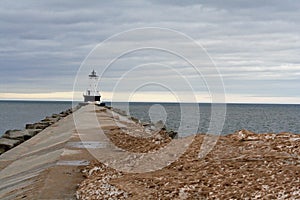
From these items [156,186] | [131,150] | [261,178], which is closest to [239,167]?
[261,178]

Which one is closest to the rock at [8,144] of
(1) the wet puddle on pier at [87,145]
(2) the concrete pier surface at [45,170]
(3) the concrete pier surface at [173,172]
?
(2) the concrete pier surface at [45,170]

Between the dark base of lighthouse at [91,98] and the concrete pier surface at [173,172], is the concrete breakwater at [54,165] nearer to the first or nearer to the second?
the concrete pier surface at [173,172]

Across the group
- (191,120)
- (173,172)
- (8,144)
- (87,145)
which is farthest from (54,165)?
(191,120)

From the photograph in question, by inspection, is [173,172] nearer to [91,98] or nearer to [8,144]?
[8,144]

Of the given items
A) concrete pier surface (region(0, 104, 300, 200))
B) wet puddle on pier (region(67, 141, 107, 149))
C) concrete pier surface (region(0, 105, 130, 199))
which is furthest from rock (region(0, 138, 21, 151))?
concrete pier surface (region(0, 104, 300, 200))

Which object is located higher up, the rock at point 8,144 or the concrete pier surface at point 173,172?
the concrete pier surface at point 173,172

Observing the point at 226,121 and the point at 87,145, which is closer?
the point at 87,145

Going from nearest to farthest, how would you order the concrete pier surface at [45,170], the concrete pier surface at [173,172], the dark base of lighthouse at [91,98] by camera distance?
the concrete pier surface at [173,172]
the concrete pier surface at [45,170]
the dark base of lighthouse at [91,98]

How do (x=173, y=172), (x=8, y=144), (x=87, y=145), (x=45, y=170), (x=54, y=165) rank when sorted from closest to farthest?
(x=173, y=172) → (x=45, y=170) → (x=54, y=165) → (x=87, y=145) → (x=8, y=144)

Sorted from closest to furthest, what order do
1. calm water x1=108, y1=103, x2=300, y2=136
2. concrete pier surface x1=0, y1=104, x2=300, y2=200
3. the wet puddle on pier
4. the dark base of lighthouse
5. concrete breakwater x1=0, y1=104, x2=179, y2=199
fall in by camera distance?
concrete pier surface x1=0, y1=104, x2=300, y2=200
concrete breakwater x1=0, y1=104, x2=179, y2=199
the wet puddle on pier
calm water x1=108, y1=103, x2=300, y2=136
the dark base of lighthouse

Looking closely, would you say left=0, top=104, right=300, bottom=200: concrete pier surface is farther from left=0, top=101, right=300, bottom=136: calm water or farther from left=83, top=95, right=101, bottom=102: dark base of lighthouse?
left=83, top=95, right=101, bottom=102: dark base of lighthouse

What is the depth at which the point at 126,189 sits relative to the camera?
23.9 ft

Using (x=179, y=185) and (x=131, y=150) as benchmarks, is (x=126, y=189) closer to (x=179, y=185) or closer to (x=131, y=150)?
(x=179, y=185)

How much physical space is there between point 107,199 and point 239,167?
6.55 ft
